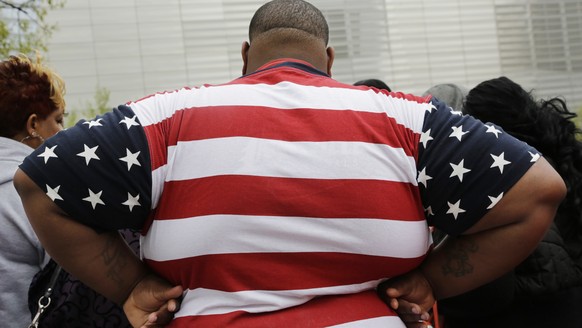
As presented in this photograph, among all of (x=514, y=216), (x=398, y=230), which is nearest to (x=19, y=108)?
(x=398, y=230)

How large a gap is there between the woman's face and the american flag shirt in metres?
1.42

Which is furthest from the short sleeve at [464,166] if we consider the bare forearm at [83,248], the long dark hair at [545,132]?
the long dark hair at [545,132]

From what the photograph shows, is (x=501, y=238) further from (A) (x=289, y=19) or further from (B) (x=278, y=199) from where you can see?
(A) (x=289, y=19)

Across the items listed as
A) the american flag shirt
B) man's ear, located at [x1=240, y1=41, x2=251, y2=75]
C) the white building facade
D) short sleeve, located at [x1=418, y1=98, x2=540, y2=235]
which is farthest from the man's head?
the white building facade

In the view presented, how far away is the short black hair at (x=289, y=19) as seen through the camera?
1762mm

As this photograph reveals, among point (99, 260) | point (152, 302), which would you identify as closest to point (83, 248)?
point (99, 260)

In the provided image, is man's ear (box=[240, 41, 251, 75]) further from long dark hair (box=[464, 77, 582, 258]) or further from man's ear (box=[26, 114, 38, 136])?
man's ear (box=[26, 114, 38, 136])

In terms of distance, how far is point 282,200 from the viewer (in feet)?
4.62

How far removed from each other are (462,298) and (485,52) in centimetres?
2044

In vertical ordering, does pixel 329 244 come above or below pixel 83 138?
below

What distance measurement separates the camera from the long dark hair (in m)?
2.50

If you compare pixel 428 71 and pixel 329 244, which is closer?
pixel 329 244

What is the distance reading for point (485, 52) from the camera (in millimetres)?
21312

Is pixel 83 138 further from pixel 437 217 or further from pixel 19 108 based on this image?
pixel 19 108
